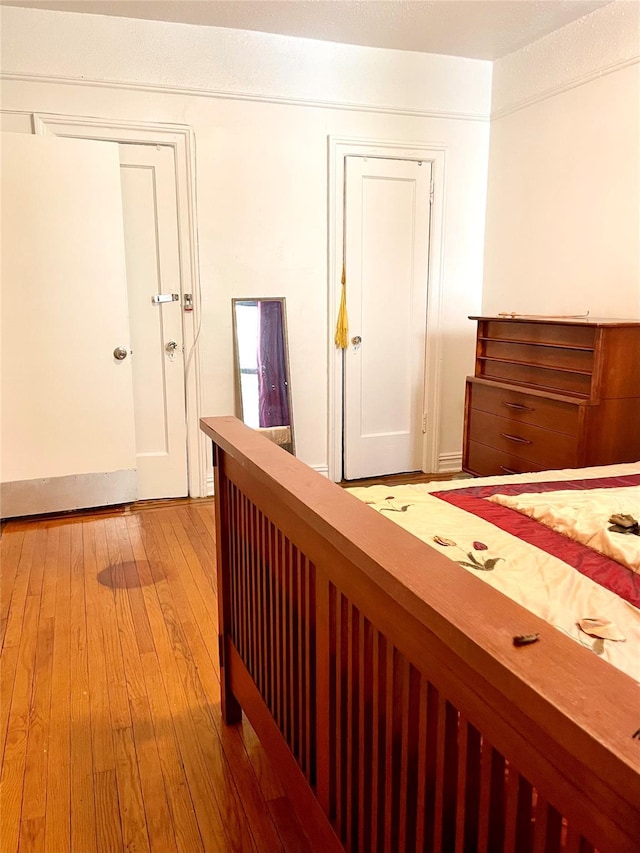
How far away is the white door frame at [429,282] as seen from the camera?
4.09 metres

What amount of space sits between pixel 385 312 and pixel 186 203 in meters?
1.44

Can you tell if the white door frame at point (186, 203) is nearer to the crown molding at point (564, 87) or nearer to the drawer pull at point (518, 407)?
the drawer pull at point (518, 407)

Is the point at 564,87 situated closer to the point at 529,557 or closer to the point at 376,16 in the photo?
the point at 376,16

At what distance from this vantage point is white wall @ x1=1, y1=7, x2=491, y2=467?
3.50 m

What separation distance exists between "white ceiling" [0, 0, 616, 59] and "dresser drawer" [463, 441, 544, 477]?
2335mm

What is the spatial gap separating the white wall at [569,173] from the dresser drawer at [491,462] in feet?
3.17

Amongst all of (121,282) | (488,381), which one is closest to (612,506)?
(488,381)

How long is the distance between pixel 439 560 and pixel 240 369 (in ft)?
10.7

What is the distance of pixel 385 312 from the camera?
4.36 meters

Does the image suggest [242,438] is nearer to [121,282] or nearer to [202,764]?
[202,764]

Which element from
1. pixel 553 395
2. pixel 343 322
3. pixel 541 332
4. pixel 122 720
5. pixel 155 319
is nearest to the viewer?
pixel 122 720

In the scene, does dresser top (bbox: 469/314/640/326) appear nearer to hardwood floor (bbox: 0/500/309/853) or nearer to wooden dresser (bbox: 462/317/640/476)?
wooden dresser (bbox: 462/317/640/476)

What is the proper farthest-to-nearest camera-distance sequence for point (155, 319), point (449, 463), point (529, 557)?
point (449, 463), point (155, 319), point (529, 557)

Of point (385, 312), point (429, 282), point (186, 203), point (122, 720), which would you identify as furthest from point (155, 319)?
point (122, 720)
